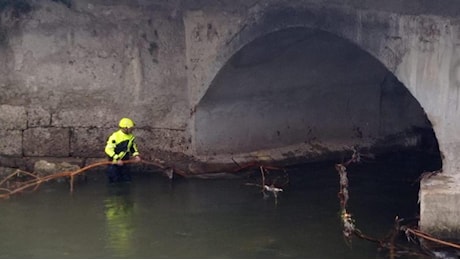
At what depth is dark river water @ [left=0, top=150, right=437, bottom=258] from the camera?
1174cm

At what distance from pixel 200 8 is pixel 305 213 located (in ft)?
12.7

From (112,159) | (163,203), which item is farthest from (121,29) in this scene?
(163,203)

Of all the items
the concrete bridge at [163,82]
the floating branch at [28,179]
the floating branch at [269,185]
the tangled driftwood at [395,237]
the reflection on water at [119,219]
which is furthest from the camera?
the concrete bridge at [163,82]

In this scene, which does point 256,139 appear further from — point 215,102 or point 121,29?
point 121,29

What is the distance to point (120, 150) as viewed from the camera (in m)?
14.8

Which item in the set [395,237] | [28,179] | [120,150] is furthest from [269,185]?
[28,179]

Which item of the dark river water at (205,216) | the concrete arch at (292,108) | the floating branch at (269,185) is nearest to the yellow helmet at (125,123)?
the dark river water at (205,216)

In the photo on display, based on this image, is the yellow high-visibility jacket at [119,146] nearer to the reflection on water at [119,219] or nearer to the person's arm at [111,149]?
the person's arm at [111,149]

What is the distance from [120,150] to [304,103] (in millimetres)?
3573

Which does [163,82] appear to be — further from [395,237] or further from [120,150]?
[395,237]

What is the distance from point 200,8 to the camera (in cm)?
1486

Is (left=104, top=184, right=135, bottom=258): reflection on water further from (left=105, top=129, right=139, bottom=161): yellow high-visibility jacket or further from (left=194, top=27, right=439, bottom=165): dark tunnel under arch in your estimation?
(left=194, top=27, right=439, bottom=165): dark tunnel under arch

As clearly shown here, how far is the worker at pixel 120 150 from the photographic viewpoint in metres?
14.7

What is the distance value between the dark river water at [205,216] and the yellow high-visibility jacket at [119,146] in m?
0.50
